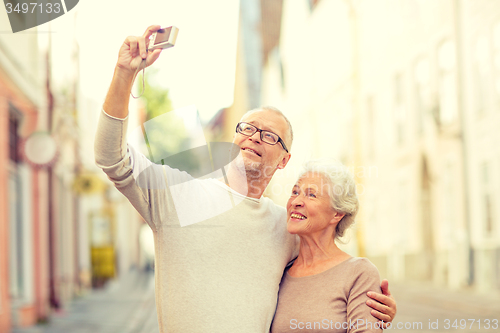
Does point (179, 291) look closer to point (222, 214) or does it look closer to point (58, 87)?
point (222, 214)

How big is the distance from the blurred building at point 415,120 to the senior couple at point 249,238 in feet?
13.6

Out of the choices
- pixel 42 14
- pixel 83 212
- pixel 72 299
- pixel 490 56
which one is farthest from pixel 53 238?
pixel 490 56

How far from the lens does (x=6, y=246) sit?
645 cm

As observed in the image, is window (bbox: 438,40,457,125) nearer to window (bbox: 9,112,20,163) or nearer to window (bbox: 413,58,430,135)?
window (bbox: 413,58,430,135)

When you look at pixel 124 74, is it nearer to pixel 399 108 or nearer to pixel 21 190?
pixel 21 190

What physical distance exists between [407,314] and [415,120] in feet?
15.9

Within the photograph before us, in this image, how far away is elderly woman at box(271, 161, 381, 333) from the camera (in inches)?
81.8

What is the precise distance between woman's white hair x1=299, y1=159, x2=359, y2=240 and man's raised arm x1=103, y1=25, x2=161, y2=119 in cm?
91

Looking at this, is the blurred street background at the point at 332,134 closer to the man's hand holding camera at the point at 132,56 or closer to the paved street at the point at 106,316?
the paved street at the point at 106,316

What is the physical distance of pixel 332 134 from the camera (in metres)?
13.6

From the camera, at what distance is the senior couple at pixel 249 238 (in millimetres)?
1851

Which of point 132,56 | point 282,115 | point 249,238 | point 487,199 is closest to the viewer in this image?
point 132,56

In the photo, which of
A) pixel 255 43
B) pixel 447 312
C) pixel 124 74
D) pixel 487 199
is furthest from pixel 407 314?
pixel 255 43

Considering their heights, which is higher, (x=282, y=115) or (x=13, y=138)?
(x=13, y=138)
